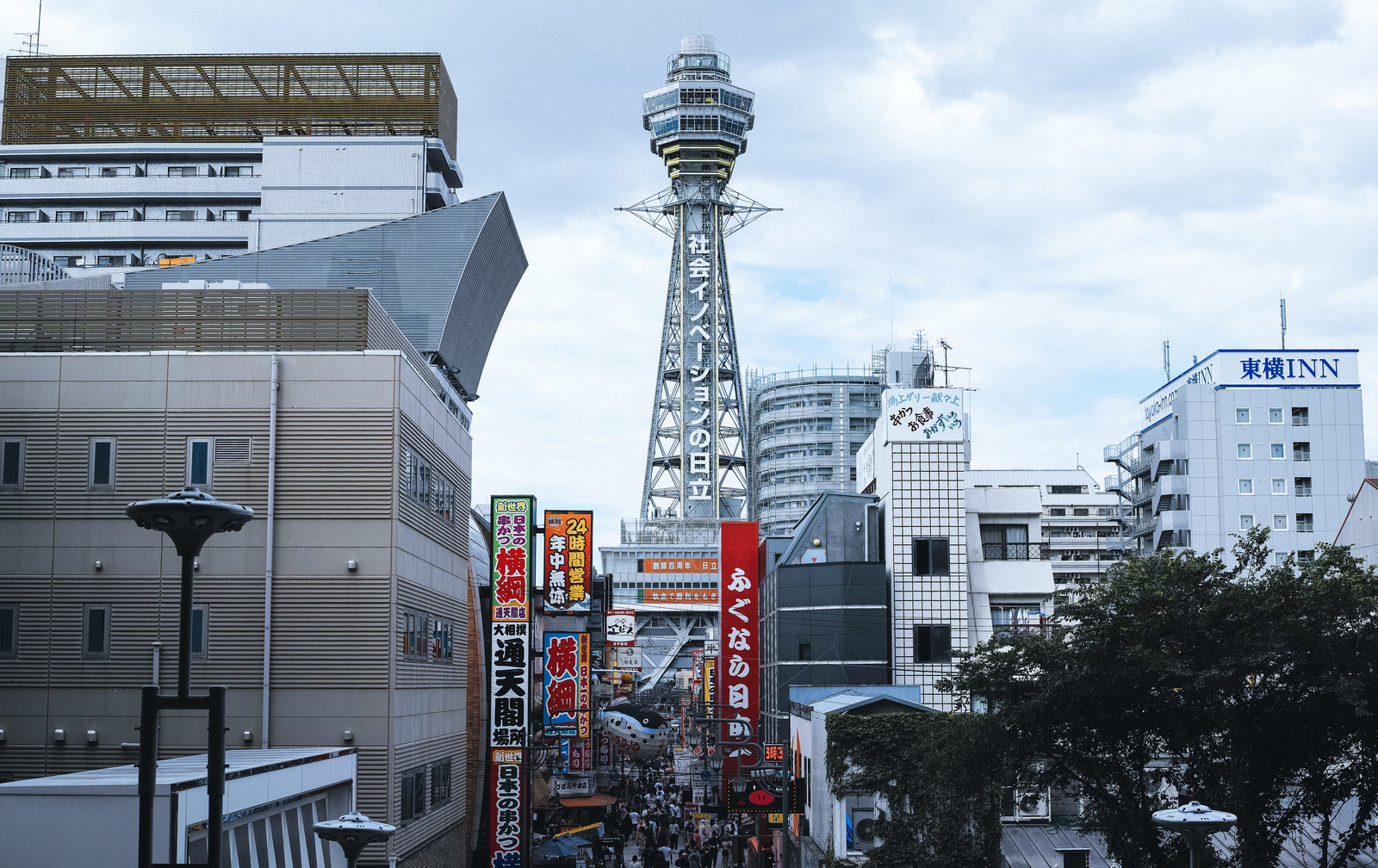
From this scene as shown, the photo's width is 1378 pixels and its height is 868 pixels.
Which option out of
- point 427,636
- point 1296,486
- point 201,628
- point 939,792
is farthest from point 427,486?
point 1296,486

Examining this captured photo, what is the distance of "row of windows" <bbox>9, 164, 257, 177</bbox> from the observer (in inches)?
3816

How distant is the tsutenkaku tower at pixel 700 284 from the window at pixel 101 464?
541 ft

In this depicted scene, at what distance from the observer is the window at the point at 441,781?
1320 inches

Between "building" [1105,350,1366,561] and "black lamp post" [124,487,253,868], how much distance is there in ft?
320

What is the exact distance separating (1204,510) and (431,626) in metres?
81.7

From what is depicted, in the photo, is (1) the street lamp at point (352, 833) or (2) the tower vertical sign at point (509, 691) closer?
(1) the street lamp at point (352, 833)

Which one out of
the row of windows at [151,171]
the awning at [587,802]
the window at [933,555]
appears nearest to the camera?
the awning at [587,802]

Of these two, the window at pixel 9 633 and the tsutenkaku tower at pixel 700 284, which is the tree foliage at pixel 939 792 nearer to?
the window at pixel 9 633

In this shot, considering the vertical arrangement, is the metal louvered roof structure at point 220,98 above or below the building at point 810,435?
above

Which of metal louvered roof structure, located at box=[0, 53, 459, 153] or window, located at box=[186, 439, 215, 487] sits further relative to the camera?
metal louvered roof structure, located at box=[0, 53, 459, 153]

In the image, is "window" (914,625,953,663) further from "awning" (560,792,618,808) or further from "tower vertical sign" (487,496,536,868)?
"tower vertical sign" (487,496,536,868)

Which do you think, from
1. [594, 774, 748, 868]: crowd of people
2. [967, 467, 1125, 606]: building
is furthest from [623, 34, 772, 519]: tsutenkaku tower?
[594, 774, 748, 868]: crowd of people

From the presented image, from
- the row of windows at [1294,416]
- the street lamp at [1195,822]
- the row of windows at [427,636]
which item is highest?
the row of windows at [1294,416]

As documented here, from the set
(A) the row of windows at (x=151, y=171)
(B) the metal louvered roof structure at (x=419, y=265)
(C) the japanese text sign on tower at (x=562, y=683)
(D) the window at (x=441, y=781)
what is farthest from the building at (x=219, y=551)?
(A) the row of windows at (x=151, y=171)
